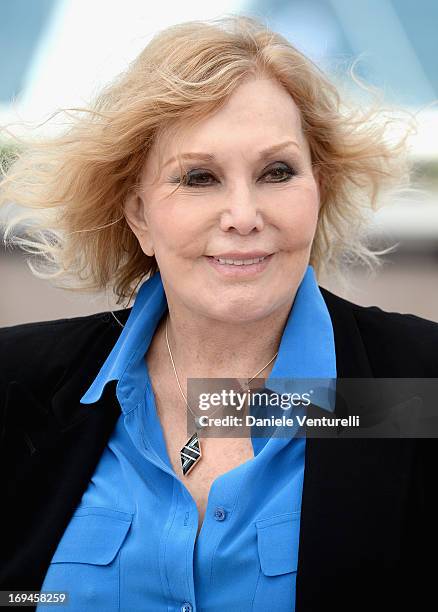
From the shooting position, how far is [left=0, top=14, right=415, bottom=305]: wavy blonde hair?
205cm

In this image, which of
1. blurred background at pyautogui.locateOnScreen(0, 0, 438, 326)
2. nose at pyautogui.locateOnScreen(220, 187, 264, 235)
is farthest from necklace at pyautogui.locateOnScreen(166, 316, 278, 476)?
blurred background at pyautogui.locateOnScreen(0, 0, 438, 326)

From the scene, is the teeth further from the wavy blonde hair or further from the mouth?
the wavy blonde hair

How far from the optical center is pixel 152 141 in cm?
211

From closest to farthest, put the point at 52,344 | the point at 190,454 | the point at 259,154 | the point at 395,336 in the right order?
the point at 259,154 → the point at 190,454 → the point at 395,336 → the point at 52,344

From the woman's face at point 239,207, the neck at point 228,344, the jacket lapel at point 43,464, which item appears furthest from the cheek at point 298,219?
the jacket lapel at point 43,464

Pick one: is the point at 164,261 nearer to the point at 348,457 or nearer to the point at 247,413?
the point at 247,413

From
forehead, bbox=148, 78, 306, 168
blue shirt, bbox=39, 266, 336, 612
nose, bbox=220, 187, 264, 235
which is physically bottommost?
blue shirt, bbox=39, 266, 336, 612

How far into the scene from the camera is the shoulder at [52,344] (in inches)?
91.3

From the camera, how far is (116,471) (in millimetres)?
2094

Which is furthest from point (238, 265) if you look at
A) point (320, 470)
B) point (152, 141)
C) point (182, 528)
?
point (182, 528)

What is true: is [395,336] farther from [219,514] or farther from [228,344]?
[219,514]

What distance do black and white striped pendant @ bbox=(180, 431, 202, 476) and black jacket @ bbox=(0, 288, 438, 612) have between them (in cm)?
20

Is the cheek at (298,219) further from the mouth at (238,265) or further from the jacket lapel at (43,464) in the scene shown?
the jacket lapel at (43,464)

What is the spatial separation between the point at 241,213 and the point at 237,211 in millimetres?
11
